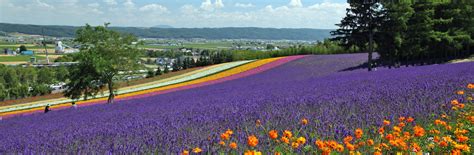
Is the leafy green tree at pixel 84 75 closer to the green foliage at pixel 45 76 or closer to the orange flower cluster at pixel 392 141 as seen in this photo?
the orange flower cluster at pixel 392 141

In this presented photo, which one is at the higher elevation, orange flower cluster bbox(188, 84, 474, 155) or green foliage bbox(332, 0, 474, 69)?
green foliage bbox(332, 0, 474, 69)

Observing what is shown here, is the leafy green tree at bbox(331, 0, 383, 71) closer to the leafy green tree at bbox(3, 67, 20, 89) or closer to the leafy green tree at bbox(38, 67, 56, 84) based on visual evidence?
the leafy green tree at bbox(38, 67, 56, 84)

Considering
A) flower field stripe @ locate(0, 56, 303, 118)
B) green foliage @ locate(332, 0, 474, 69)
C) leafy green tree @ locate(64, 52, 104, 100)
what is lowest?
flower field stripe @ locate(0, 56, 303, 118)

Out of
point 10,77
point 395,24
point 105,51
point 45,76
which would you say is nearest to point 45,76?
point 45,76

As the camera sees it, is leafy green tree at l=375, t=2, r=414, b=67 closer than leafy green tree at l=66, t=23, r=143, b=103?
No

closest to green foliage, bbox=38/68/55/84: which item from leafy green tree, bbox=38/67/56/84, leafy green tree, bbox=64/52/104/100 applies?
leafy green tree, bbox=38/67/56/84

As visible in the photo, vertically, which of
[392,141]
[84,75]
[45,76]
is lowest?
[45,76]

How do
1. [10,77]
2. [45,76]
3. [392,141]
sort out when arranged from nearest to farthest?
[392,141]
[45,76]
[10,77]

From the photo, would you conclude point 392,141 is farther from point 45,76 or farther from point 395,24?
point 45,76

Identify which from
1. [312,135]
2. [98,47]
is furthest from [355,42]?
[312,135]

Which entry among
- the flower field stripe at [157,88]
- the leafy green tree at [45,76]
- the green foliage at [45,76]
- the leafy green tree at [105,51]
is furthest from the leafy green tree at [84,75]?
the green foliage at [45,76]

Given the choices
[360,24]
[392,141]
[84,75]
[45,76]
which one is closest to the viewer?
[392,141]
